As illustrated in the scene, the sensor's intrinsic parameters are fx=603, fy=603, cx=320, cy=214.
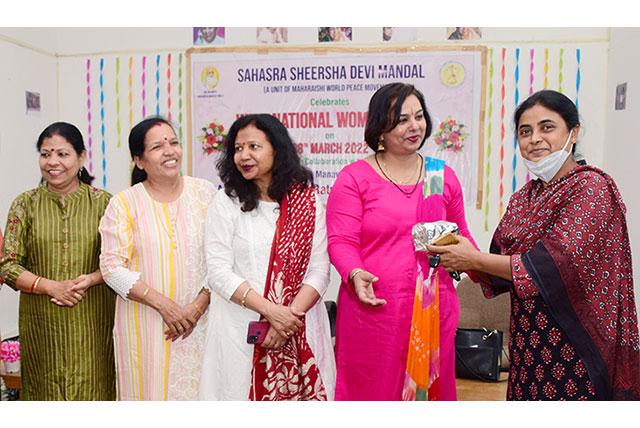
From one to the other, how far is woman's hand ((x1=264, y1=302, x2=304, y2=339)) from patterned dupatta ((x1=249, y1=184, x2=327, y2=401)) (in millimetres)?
40

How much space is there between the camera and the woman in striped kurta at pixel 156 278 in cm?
222

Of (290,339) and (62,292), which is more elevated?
(62,292)

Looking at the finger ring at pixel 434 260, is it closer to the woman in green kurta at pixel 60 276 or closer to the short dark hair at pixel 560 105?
the short dark hair at pixel 560 105

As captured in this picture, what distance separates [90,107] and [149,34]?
667mm

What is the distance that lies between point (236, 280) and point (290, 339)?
0.29 metres

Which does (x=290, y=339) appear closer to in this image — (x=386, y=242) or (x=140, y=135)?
(x=386, y=242)

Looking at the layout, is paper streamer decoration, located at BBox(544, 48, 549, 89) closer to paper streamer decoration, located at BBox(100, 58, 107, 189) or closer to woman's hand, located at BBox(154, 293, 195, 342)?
woman's hand, located at BBox(154, 293, 195, 342)

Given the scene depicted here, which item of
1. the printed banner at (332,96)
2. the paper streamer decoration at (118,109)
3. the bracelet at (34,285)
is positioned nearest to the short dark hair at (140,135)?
the bracelet at (34,285)

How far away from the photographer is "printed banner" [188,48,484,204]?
385cm

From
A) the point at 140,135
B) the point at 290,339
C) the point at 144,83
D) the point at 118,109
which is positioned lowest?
the point at 290,339

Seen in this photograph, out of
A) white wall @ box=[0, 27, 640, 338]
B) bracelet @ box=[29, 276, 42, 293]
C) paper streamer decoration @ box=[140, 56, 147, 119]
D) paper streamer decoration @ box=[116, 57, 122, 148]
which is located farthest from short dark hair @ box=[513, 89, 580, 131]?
paper streamer decoration @ box=[116, 57, 122, 148]

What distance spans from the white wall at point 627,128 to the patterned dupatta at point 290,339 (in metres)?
1.99

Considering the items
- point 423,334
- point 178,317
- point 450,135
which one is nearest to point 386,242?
point 423,334

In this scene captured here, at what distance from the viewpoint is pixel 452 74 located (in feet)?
12.6
